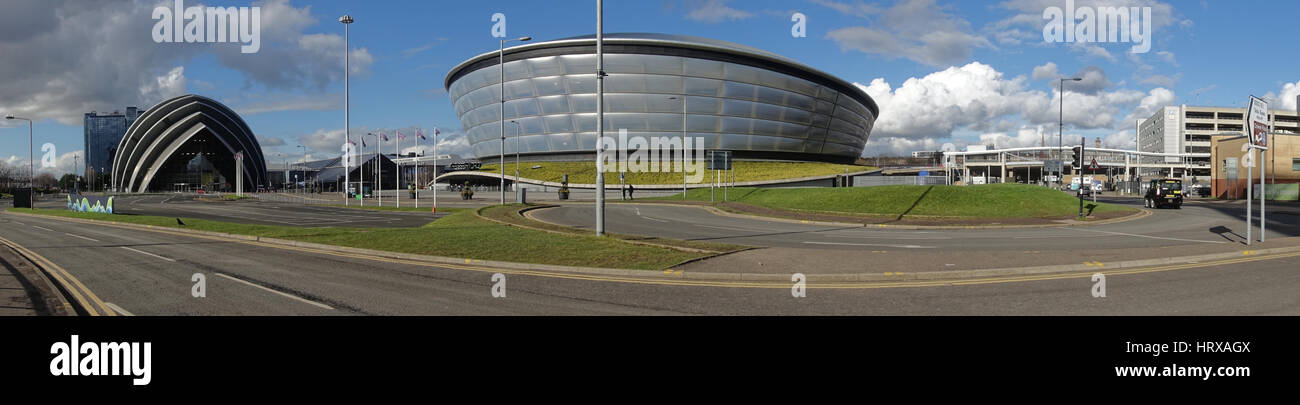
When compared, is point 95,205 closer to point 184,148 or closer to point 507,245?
point 507,245

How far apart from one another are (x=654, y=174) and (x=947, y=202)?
4358 cm

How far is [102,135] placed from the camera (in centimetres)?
16062

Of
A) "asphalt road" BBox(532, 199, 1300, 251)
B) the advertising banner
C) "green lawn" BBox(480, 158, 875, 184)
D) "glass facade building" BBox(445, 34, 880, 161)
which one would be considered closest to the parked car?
"asphalt road" BBox(532, 199, 1300, 251)

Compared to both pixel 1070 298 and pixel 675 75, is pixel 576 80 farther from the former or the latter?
pixel 1070 298

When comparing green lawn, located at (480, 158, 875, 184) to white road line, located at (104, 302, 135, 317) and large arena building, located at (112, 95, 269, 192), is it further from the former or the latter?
large arena building, located at (112, 95, 269, 192)

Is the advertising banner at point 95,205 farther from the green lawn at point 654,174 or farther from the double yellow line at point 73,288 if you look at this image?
the green lawn at point 654,174

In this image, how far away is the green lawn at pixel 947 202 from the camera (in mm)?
28172

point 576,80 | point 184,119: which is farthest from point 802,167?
point 184,119

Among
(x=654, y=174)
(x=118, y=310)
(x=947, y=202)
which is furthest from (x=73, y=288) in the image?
(x=654, y=174)

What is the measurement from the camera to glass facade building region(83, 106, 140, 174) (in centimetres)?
15925

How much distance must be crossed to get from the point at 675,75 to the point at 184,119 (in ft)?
358

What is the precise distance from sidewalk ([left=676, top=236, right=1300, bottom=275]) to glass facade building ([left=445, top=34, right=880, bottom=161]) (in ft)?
204

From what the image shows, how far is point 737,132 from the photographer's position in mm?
80438
